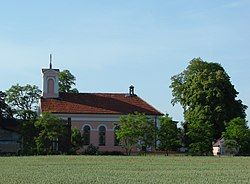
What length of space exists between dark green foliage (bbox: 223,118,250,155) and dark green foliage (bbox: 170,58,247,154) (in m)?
2.20

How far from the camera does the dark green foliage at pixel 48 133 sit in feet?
229

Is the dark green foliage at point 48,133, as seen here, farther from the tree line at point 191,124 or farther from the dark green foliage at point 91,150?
the dark green foliage at point 91,150

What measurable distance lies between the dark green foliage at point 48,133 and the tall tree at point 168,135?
11.4 metres

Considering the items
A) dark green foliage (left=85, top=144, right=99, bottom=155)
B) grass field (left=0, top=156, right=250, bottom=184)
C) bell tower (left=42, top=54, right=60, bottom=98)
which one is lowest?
grass field (left=0, top=156, right=250, bottom=184)

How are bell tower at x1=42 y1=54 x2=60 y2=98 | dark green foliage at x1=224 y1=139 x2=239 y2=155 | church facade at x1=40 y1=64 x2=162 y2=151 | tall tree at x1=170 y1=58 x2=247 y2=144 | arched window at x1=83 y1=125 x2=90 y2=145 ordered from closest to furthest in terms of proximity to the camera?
dark green foliage at x1=224 y1=139 x2=239 y2=155 < tall tree at x1=170 y1=58 x2=247 y2=144 < arched window at x1=83 y1=125 x2=90 y2=145 < church facade at x1=40 y1=64 x2=162 y2=151 < bell tower at x1=42 y1=54 x2=60 y2=98

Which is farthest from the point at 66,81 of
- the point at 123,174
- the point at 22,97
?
the point at 123,174

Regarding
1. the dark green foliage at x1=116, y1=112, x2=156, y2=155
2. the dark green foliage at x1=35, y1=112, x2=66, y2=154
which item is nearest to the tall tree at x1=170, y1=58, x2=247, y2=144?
the dark green foliage at x1=116, y1=112, x2=156, y2=155

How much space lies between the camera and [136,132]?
241 ft

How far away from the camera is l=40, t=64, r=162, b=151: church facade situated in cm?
8281

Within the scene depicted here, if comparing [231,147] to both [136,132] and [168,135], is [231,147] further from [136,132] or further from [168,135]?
[136,132]

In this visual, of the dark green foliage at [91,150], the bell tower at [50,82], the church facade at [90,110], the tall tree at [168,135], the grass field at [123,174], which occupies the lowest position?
the grass field at [123,174]

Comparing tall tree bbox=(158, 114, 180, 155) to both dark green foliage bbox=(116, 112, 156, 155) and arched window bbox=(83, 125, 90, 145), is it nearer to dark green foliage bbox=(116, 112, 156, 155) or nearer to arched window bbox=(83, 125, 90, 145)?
dark green foliage bbox=(116, 112, 156, 155)

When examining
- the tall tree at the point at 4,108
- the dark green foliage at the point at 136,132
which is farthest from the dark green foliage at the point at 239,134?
the tall tree at the point at 4,108

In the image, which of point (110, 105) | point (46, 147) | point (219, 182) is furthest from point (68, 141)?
point (219, 182)
